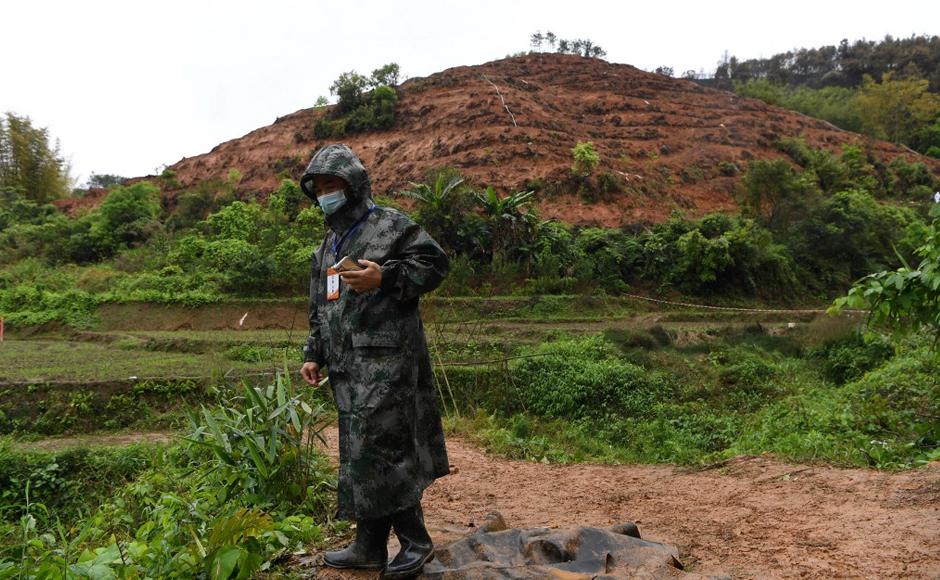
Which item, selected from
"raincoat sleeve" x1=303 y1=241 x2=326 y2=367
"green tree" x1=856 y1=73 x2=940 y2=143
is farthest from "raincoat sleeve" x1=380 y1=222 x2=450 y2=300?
"green tree" x1=856 y1=73 x2=940 y2=143

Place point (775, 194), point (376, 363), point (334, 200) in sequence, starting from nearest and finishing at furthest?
1. point (376, 363)
2. point (334, 200)
3. point (775, 194)

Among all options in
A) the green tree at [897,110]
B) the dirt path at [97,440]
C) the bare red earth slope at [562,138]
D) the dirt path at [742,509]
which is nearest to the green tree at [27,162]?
the bare red earth slope at [562,138]

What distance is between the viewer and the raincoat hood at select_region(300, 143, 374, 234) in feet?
9.27

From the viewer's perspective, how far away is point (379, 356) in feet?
8.84

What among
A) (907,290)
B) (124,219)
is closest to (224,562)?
(907,290)

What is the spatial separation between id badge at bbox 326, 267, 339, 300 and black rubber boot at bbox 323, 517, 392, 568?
0.93 metres

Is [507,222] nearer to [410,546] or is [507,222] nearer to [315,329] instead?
[315,329]

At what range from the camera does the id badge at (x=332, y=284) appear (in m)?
2.81

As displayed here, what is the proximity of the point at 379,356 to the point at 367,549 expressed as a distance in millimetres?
810

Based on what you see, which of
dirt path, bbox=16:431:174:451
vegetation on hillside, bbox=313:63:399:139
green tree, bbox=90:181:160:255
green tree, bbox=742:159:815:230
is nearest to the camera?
dirt path, bbox=16:431:174:451

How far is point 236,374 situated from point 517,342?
5.59 meters

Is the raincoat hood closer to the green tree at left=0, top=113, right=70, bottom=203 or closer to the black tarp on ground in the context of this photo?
the black tarp on ground

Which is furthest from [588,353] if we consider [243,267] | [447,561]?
[243,267]

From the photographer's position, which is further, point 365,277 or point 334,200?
point 334,200
